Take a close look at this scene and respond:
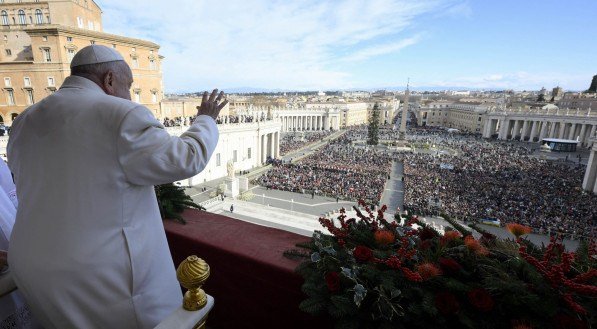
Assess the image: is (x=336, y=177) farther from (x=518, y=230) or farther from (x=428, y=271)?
(x=428, y=271)

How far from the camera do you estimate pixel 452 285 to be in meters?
1.54

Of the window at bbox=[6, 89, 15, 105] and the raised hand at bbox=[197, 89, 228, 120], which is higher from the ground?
the raised hand at bbox=[197, 89, 228, 120]

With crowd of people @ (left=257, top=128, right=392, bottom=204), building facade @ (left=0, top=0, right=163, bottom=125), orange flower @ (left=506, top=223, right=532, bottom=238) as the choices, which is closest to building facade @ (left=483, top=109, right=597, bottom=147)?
crowd of people @ (left=257, top=128, right=392, bottom=204)

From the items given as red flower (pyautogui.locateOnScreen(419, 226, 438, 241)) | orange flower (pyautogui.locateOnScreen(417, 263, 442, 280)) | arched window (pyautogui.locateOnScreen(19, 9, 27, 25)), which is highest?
arched window (pyautogui.locateOnScreen(19, 9, 27, 25))

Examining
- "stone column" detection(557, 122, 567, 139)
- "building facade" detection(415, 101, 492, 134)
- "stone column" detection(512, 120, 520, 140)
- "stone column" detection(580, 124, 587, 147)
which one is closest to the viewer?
"stone column" detection(580, 124, 587, 147)

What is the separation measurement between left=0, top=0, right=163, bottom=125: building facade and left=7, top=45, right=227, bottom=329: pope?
24.2 meters

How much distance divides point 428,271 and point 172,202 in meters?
2.62

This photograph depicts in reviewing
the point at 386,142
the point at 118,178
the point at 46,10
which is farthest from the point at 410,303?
the point at 386,142

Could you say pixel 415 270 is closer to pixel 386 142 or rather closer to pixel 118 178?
pixel 118 178

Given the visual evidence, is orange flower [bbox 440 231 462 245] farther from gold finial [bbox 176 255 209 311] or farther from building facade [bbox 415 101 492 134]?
building facade [bbox 415 101 492 134]

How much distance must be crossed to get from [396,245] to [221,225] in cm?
159

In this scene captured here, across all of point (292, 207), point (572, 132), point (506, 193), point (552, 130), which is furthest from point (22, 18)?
point (552, 130)

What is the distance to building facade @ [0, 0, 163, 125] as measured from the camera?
1973 centimetres

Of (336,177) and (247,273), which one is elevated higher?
(247,273)
